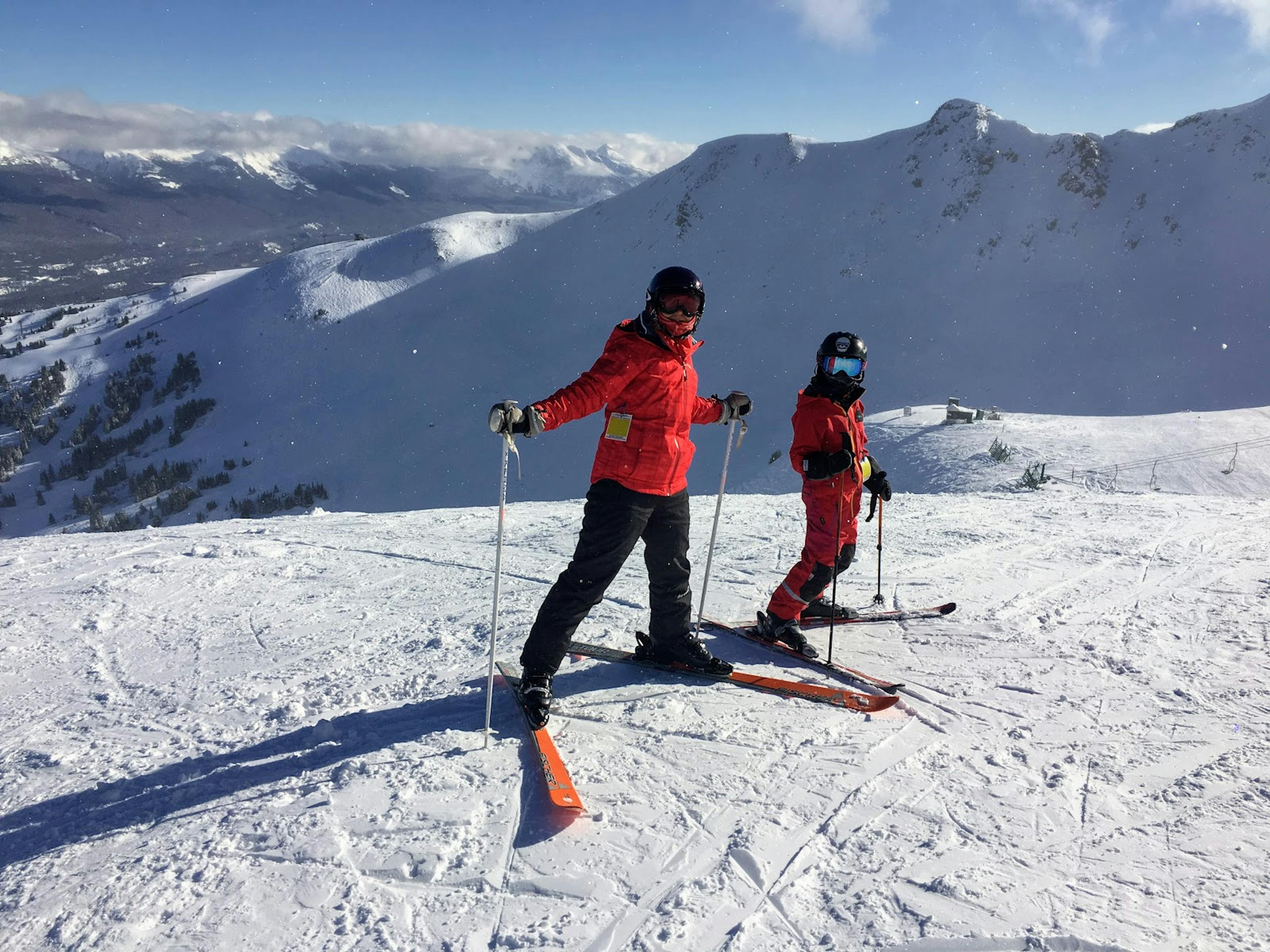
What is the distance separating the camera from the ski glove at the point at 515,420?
9.50 feet

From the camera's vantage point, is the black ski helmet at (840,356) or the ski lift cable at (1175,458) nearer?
the black ski helmet at (840,356)

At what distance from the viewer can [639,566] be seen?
6.42 m

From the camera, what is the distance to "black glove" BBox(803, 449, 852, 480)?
162 inches

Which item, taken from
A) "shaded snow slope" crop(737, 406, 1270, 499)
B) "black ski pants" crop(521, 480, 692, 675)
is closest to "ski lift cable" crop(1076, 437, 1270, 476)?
"shaded snow slope" crop(737, 406, 1270, 499)

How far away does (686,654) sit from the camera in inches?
159

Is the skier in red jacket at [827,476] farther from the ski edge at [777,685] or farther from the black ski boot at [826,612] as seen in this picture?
the ski edge at [777,685]

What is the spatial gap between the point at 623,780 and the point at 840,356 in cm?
279

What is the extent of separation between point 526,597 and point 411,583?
3.55 feet

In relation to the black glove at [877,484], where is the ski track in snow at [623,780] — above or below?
below

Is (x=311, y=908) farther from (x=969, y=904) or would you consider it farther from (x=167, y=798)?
(x=969, y=904)

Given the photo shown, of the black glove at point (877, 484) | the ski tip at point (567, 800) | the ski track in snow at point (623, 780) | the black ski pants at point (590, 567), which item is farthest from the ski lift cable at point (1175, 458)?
the ski tip at point (567, 800)

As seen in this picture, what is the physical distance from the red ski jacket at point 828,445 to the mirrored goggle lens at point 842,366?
17cm

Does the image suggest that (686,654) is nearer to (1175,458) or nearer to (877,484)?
(877,484)

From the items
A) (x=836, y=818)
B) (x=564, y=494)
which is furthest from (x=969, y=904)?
(x=564, y=494)
